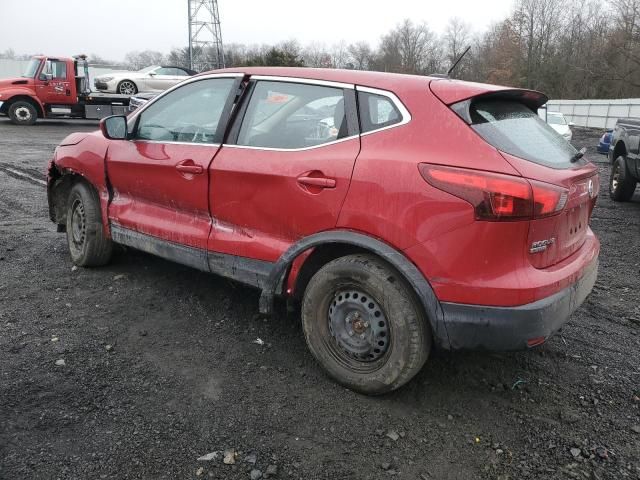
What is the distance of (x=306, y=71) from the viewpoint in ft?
11.1

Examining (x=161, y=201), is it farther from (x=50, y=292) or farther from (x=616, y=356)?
(x=616, y=356)

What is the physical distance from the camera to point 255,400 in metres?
2.94

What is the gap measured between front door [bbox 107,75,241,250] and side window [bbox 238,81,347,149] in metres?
0.23

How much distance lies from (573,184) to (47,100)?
2108cm

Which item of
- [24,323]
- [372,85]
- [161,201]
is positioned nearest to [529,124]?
[372,85]

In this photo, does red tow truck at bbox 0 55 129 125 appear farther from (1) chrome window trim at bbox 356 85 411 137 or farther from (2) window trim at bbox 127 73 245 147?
(1) chrome window trim at bbox 356 85 411 137

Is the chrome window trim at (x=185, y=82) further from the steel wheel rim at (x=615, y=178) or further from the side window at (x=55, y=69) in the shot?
the side window at (x=55, y=69)

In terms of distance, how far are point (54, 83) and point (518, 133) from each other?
2058 centimetres

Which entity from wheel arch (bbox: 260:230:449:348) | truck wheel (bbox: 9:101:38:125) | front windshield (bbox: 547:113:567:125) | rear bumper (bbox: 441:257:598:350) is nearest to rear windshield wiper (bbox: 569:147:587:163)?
rear bumper (bbox: 441:257:598:350)

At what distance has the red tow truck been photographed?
19484 millimetres

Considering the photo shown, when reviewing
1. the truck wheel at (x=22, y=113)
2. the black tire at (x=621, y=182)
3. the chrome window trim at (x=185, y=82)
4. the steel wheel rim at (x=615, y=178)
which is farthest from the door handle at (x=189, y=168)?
the truck wheel at (x=22, y=113)

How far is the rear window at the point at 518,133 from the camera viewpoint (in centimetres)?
273

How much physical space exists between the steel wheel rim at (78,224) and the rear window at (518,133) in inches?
134

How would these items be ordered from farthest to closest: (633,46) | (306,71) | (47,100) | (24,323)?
(633,46)
(47,100)
(24,323)
(306,71)
